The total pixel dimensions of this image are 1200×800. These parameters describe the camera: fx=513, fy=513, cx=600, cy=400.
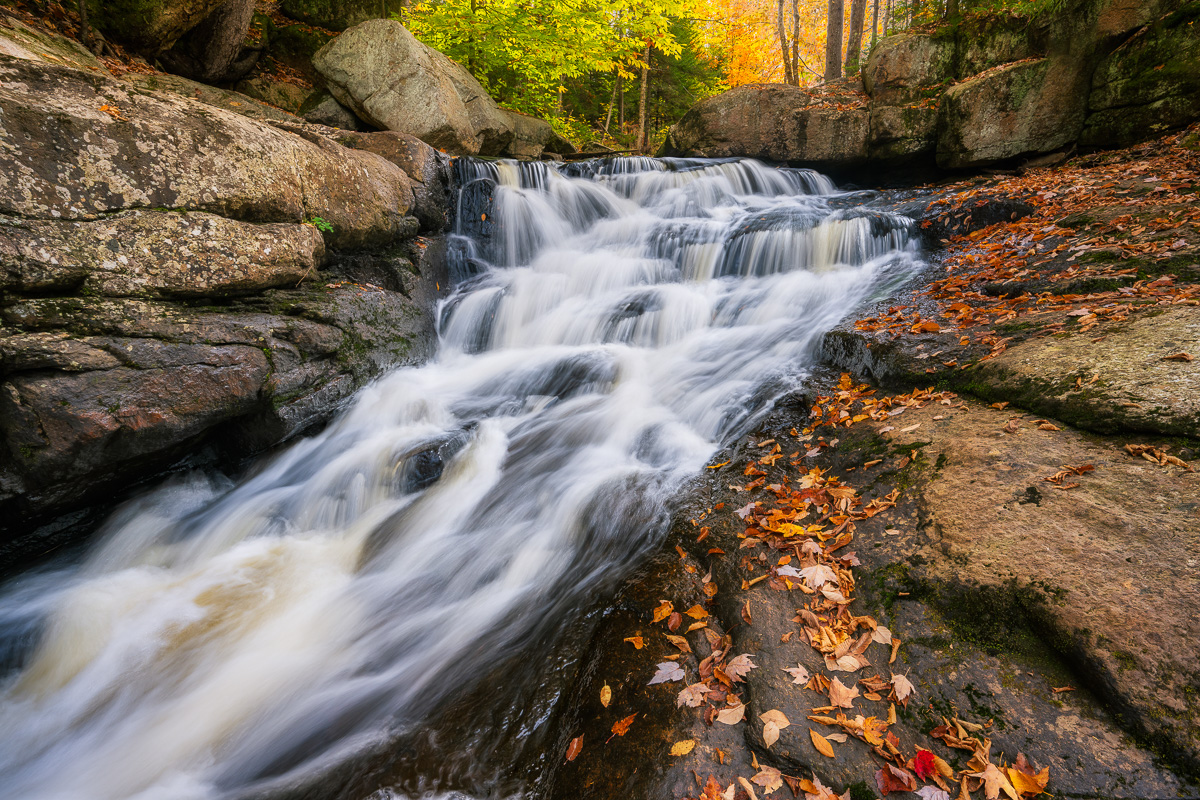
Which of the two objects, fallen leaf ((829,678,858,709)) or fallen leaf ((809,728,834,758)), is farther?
fallen leaf ((829,678,858,709))

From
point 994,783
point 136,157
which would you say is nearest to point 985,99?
point 994,783

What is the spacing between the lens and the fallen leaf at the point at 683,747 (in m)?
2.19

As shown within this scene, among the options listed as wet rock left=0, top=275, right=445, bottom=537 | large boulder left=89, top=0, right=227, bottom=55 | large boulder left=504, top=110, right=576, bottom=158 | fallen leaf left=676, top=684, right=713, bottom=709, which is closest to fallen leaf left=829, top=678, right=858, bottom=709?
fallen leaf left=676, top=684, right=713, bottom=709

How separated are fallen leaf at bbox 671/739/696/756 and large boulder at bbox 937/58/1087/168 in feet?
39.7

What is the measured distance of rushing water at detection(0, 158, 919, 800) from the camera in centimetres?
304

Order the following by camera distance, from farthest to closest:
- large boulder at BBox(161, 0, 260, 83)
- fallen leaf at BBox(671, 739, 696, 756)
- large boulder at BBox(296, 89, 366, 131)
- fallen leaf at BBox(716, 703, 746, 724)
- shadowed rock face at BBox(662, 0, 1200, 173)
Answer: large boulder at BBox(296, 89, 366, 131)
large boulder at BBox(161, 0, 260, 83)
shadowed rock face at BBox(662, 0, 1200, 173)
fallen leaf at BBox(716, 703, 746, 724)
fallen leaf at BBox(671, 739, 696, 756)

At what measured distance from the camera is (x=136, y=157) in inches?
166

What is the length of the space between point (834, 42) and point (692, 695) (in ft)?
60.8

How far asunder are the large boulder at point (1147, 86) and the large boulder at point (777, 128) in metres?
4.02

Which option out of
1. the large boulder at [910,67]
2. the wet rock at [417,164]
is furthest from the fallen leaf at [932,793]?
the large boulder at [910,67]

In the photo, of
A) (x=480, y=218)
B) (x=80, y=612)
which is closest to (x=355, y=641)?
(x=80, y=612)

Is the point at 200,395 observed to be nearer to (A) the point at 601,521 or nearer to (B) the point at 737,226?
(A) the point at 601,521

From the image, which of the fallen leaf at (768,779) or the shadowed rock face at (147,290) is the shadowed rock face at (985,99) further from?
the fallen leaf at (768,779)

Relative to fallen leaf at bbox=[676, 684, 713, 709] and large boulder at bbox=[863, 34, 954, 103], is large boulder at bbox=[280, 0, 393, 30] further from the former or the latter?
fallen leaf at bbox=[676, 684, 713, 709]
